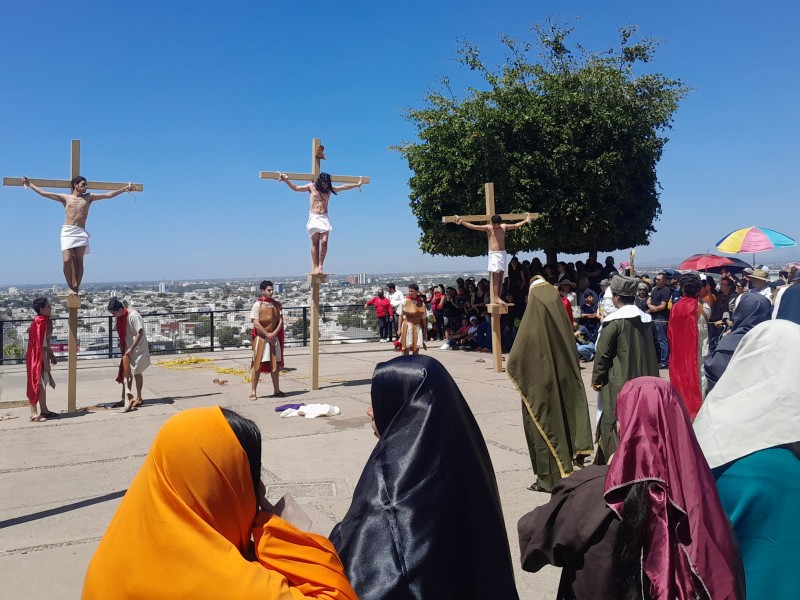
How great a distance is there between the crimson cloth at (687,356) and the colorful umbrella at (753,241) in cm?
800

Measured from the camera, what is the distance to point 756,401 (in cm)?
262

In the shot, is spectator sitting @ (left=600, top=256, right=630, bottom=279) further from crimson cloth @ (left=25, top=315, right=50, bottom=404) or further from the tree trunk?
crimson cloth @ (left=25, top=315, right=50, bottom=404)

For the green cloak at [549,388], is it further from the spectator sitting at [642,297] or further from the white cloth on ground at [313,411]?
the spectator sitting at [642,297]

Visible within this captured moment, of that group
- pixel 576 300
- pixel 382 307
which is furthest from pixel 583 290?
pixel 382 307

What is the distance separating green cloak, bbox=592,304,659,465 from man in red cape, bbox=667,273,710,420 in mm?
2328

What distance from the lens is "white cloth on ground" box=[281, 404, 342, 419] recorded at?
9758 mm

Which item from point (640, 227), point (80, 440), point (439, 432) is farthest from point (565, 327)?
point (640, 227)

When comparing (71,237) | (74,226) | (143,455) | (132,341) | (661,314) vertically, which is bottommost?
(143,455)

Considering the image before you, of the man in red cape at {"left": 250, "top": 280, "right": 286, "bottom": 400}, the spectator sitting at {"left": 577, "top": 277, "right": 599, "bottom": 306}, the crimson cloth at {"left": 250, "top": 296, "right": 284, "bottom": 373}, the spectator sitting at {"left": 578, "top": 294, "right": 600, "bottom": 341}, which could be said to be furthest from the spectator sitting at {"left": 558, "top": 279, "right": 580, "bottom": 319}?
the man in red cape at {"left": 250, "top": 280, "right": 286, "bottom": 400}

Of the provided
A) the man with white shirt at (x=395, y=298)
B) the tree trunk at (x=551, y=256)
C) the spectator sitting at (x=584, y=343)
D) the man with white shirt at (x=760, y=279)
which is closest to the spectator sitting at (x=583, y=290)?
the spectator sitting at (x=584, y=343)

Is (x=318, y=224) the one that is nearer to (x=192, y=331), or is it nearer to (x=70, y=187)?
(x=70, y=187)

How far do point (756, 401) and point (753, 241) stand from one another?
14.8 m

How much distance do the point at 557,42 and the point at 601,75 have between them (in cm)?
198

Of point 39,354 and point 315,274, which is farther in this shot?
point 315,274
